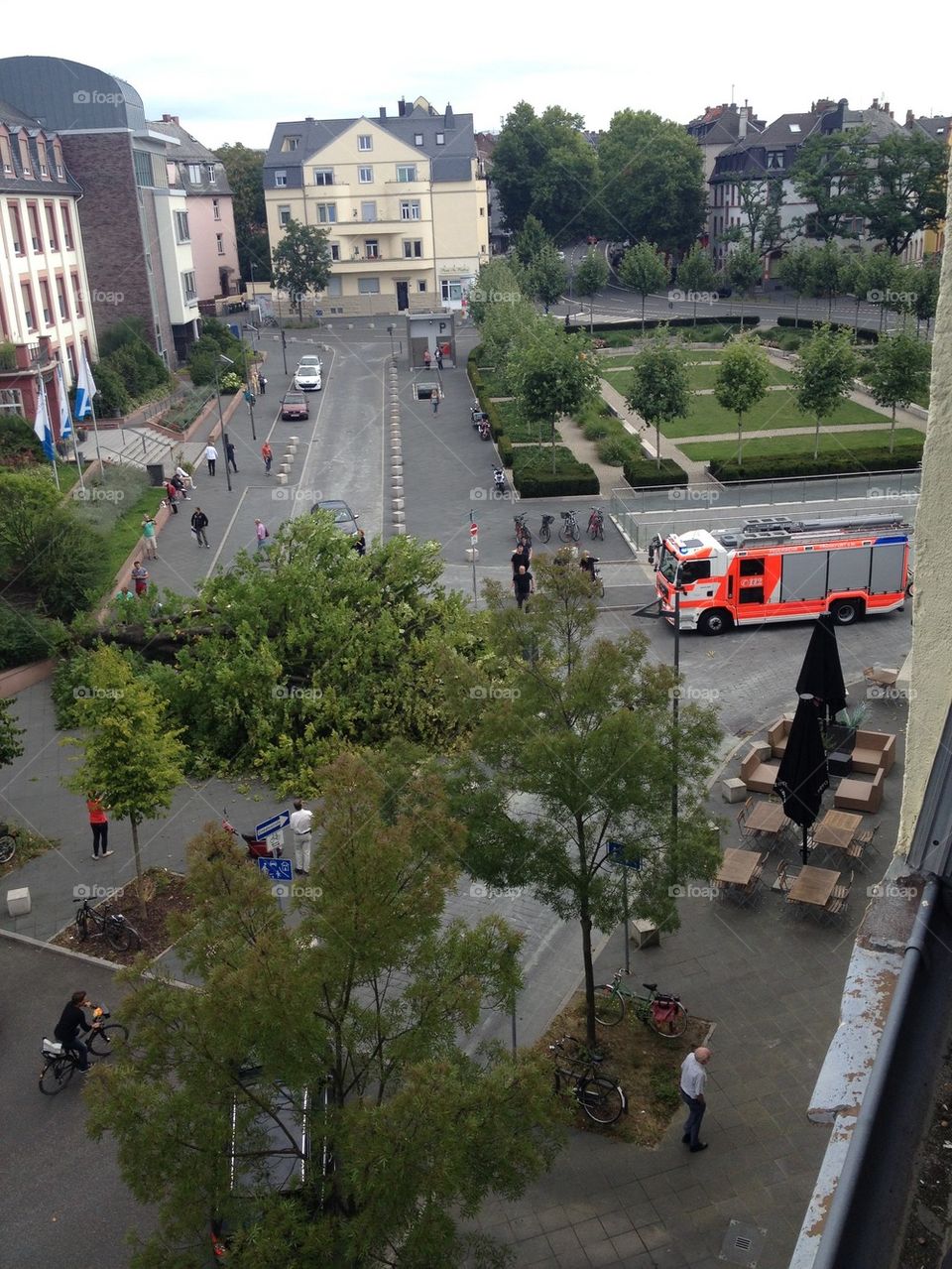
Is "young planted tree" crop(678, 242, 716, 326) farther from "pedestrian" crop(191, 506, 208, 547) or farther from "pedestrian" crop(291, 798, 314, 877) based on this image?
"pedestrian" crop(291, 798, 314, 877)

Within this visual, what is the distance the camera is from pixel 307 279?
70188 mm

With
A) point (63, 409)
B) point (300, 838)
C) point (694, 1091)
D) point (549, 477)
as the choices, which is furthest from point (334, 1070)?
point (549, 477)

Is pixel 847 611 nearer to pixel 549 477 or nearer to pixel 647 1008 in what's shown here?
pixel 549 477

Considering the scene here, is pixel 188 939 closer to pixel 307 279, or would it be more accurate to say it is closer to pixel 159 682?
pixel 159 682

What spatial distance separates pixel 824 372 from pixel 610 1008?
2995 cm

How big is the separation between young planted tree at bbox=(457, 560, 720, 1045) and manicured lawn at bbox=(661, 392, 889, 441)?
33184 millimetres

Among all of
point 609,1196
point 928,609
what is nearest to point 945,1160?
point 928,609

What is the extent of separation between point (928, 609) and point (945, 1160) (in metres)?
1.45

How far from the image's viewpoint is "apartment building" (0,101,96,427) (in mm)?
37219

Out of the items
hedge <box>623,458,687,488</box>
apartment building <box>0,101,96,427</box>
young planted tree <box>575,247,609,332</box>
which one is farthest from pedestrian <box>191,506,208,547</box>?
young planted tree <box>575,247,609,332</box>

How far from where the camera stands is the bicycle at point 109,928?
15320mm

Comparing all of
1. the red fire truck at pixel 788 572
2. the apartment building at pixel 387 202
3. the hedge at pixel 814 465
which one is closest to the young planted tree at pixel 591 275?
the apartment building at pixel 387 202

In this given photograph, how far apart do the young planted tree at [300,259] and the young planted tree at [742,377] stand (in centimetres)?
3762

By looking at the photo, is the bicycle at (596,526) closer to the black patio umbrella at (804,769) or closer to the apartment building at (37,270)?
the black patio umbrella at (804,769)
